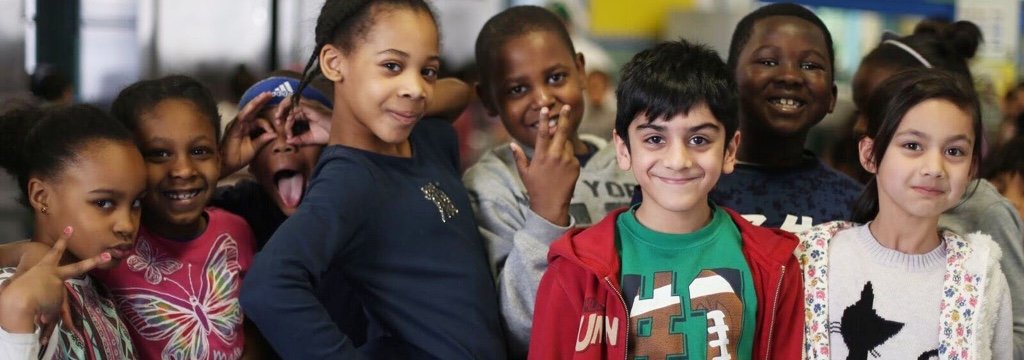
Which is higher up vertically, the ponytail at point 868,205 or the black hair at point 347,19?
the black hair at point 347,19

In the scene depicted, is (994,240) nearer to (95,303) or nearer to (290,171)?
(290,171)

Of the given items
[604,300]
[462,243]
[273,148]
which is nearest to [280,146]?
[273,148]

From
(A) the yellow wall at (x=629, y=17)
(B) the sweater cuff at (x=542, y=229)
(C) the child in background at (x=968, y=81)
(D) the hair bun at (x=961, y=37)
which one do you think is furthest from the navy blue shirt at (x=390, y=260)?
(A) the yellow wall at (x=629, y=17)

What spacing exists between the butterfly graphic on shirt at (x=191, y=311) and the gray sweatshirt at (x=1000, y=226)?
1.45m

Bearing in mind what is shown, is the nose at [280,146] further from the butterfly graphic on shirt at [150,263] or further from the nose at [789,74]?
the nose at [789,74]

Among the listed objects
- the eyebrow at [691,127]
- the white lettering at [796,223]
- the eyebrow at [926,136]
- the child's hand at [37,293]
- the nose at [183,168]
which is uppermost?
the eyebrow at [926,136]

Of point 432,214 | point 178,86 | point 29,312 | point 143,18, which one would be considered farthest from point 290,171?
point 143,18

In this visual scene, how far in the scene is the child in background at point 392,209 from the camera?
1.81 m

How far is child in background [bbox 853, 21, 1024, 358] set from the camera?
7.00 feet

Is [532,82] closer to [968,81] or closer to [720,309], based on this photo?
[720,309]

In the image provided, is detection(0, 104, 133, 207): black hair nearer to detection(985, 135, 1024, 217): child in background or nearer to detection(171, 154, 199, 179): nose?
detection(171, 154, 199, 179): nose

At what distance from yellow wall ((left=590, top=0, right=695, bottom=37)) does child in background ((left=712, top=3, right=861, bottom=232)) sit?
13.1ft

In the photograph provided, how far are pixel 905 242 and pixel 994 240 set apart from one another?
1.19ft

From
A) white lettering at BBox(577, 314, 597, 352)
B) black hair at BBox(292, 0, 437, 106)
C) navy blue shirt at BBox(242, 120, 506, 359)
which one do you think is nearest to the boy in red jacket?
white lettering at BBox(577, 314, 597, 352)
